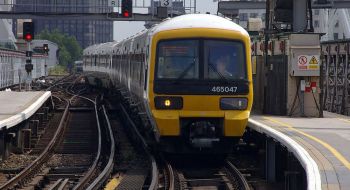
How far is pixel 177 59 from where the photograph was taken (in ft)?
43.4

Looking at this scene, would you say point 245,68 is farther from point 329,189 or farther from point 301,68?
point 329,189

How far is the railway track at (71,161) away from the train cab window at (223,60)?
8.54ft

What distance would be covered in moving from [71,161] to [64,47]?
126 meters

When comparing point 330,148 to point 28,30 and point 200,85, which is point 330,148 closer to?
point 200,85

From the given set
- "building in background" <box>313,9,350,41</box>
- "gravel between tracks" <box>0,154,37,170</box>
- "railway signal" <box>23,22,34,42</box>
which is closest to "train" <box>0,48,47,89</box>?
"railway signal" <box>23,22,34,42</box>

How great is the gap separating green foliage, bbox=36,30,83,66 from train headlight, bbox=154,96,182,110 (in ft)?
395

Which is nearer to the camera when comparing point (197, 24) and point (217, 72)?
point (217, 72)

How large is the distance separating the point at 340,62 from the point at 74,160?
1108cm

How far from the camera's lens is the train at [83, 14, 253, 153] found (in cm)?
1300

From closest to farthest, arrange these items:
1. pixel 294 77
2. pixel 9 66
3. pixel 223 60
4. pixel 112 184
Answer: pixel 112 184, pixel 223 60, pixel 294 77, pixel 9 66

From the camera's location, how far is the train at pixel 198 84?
13000 mm

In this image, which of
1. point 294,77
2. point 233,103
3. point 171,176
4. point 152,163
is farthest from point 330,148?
point 294,77

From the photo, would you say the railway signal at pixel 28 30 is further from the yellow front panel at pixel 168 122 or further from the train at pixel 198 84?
the yellow front panel at pixel 168 122

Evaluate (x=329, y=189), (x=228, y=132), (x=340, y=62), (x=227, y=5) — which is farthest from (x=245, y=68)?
(x=227, y=5)
